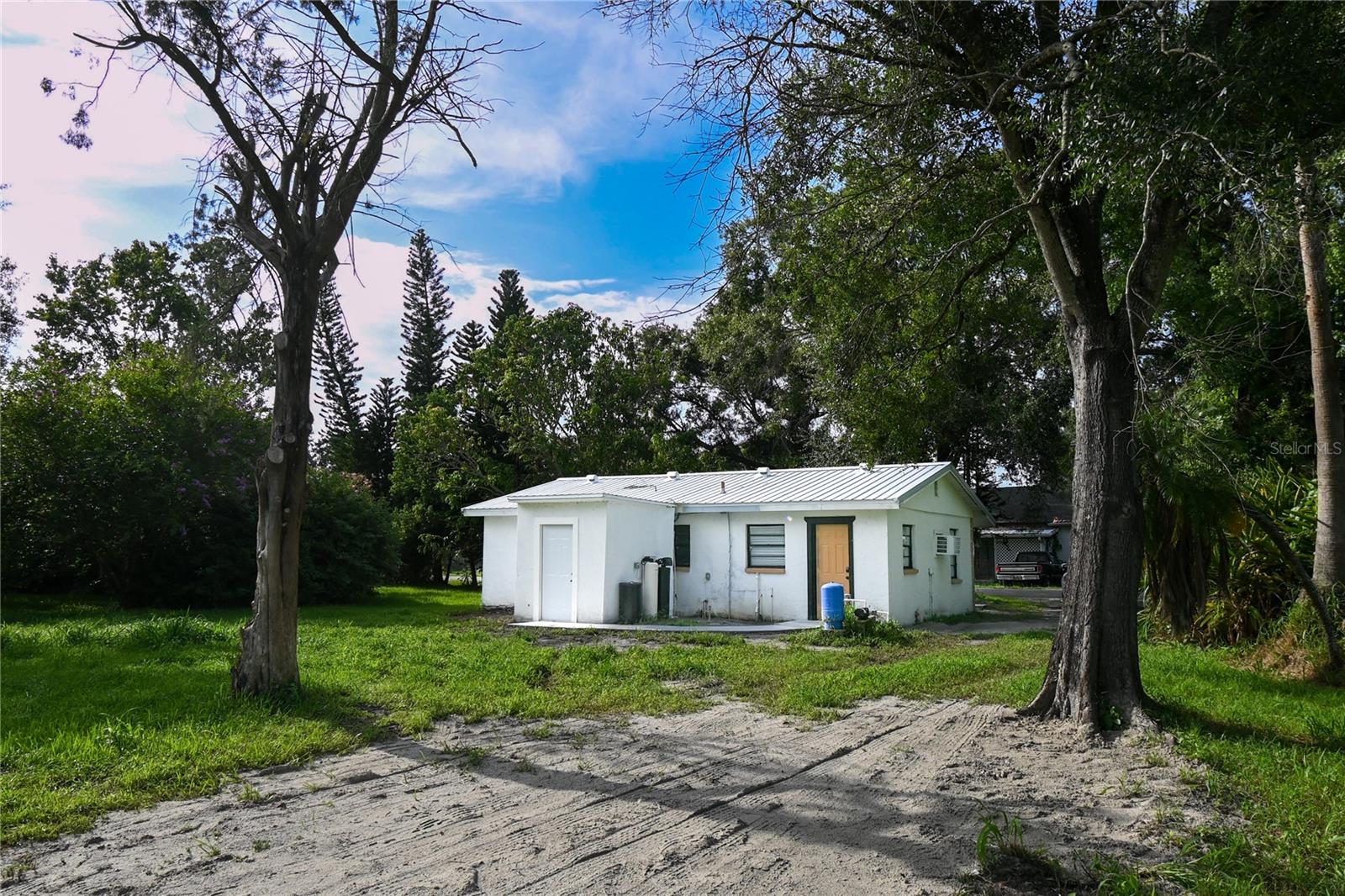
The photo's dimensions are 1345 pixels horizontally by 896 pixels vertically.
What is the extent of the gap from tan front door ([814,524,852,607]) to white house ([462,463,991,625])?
0.07ft

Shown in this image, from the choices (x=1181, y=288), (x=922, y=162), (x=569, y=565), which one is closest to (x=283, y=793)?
(x=922, y=162)

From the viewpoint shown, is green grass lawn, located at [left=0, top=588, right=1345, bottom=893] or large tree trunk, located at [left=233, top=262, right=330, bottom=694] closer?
green grass lawn, located at [left=0, top=588, right=1345, bottom=893]

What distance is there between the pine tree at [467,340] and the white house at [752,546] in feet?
66.4

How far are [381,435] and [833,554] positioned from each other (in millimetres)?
26563

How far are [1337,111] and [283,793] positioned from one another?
27.9 ft

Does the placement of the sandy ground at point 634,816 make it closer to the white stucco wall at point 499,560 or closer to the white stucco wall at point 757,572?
the white stucco wall at point 757,572

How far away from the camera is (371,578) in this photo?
22.7m

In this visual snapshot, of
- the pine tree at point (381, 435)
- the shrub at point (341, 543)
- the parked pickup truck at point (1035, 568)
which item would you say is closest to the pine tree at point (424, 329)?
the pine tree at point (381, 435)

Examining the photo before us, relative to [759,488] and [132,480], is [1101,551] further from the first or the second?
[132,480]

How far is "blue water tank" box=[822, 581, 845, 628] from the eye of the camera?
14.4m

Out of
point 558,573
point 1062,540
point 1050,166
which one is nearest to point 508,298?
point 558,573

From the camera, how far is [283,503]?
7.84 m

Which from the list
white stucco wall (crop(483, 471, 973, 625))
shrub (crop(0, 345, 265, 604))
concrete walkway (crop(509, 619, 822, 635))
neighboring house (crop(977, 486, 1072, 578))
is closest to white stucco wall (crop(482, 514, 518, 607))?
white stucco wall (crop(483, 471, 973, 625))

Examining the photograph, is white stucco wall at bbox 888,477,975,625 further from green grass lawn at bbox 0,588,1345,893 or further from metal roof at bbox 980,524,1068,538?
metal roof at bbox 980,524,1068,538
